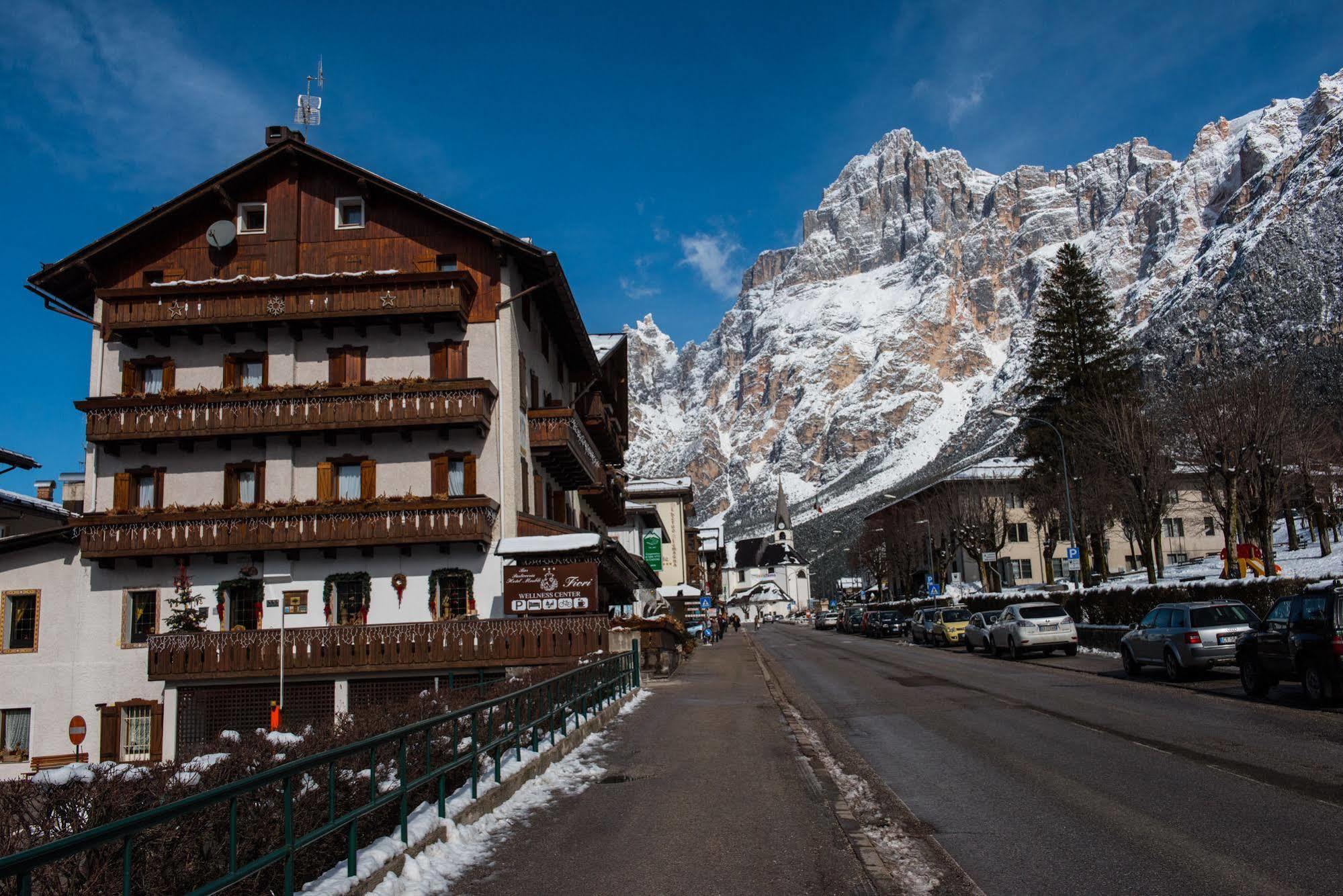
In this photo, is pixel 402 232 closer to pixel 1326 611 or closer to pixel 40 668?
pixel 40 668

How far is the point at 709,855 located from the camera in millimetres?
8242

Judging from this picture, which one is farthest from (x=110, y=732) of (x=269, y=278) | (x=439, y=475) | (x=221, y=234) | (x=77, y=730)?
(x=221, y=234)

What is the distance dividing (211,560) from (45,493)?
60.8 ft

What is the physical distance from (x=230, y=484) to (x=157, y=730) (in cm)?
767

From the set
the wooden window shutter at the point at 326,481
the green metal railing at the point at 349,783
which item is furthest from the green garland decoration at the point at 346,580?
the green metal railing at the point at 349,783

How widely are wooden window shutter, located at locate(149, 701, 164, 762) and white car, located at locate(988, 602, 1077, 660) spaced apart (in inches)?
1067

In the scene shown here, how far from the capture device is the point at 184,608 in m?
Answer: 30.8

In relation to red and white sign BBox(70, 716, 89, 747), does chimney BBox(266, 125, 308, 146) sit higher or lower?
higher

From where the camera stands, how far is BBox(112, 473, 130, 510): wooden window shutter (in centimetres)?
3189

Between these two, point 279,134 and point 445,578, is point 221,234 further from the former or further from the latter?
point 445,578

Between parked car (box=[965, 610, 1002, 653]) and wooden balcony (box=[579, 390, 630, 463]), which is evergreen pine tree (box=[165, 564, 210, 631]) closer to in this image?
wooden balcony (box=[579, 390, 630, 463])

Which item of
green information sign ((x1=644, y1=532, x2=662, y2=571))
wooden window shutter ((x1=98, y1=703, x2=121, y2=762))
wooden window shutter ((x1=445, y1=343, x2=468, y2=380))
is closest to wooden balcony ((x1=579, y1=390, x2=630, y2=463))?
green information sign ((x1=644, y1=532, x2=662, y2=571))

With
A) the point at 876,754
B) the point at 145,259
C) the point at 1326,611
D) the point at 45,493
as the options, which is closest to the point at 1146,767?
the point at 876,754

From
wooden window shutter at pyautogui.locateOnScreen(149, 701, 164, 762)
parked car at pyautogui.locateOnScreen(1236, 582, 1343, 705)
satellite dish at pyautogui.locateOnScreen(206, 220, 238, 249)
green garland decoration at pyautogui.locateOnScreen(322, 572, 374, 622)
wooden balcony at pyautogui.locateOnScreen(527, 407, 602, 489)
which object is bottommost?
wooden window shutter at pyautogui.locateOnScreen(149, 701, 164, 762)
